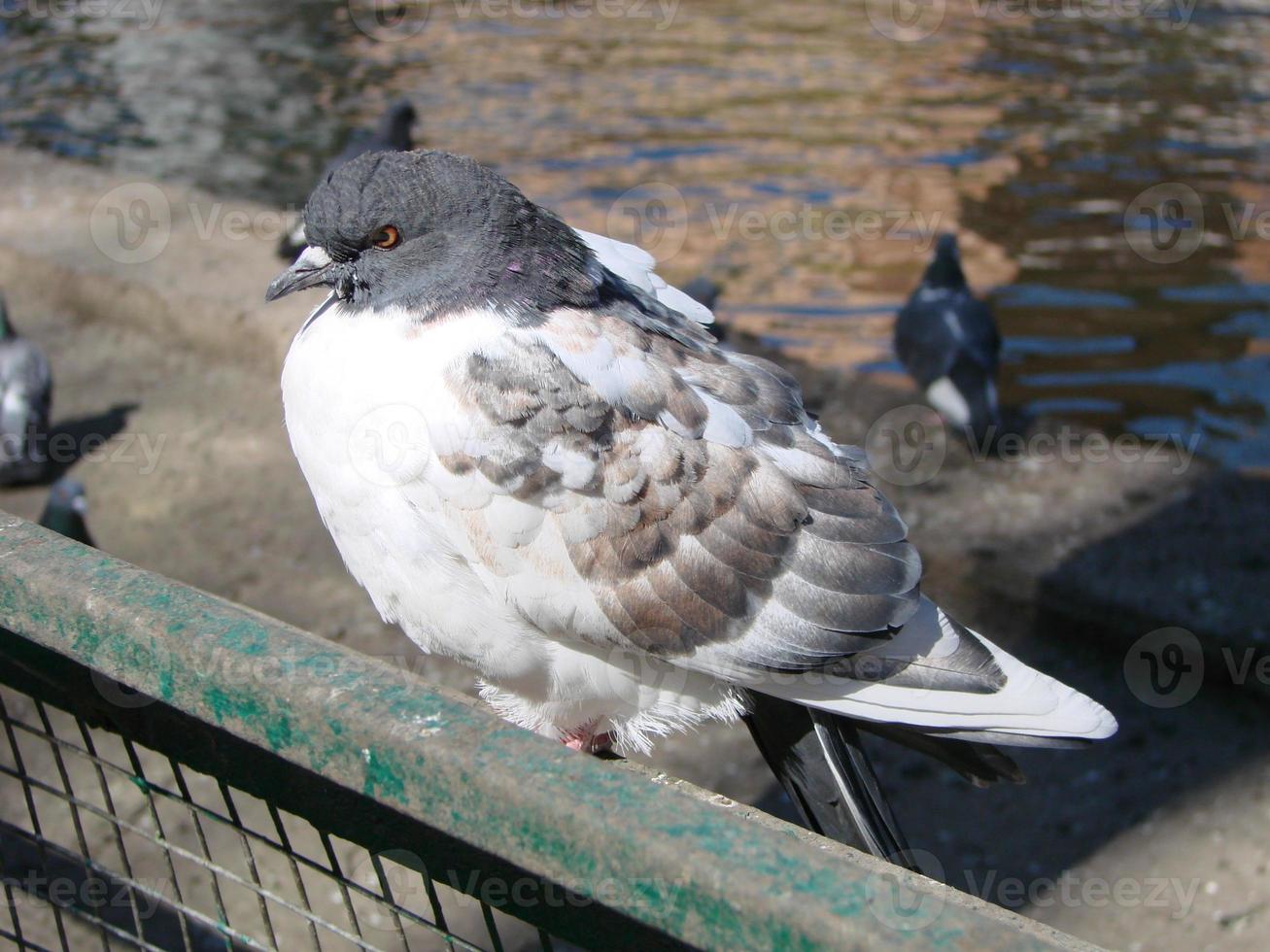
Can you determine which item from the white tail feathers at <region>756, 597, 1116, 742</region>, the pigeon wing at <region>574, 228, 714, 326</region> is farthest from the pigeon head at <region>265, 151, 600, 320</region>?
the white tail feathers at <region>756, 597, 1116, 742</region>

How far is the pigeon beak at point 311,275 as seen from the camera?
2.66m

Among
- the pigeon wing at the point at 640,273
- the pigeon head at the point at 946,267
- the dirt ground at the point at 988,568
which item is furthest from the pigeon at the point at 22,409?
the pigeon head at the point at 946,267

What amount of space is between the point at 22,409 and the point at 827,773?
4381 millimetres

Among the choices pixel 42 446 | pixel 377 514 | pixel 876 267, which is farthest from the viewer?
pixel 876 267

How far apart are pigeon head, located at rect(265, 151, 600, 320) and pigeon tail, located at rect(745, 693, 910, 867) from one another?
0.99 meters

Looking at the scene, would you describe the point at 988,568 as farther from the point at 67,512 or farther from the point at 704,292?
the point at 67,512

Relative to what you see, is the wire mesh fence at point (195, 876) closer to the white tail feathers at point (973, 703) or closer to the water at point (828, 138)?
the white tail feathers at point (973, 703)

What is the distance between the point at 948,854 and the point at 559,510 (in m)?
2.08

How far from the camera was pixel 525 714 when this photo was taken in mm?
2953

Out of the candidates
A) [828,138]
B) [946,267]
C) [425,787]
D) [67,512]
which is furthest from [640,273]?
[828,138]

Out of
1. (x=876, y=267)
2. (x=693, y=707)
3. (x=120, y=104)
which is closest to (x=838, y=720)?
(x=693, y=707)

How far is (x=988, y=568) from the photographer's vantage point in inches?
181

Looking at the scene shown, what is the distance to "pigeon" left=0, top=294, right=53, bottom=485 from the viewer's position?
5688 mm

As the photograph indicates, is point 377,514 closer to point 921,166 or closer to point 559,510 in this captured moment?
point 559,510
